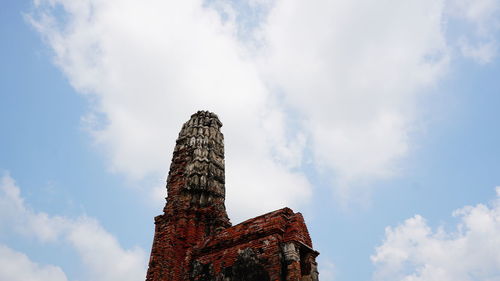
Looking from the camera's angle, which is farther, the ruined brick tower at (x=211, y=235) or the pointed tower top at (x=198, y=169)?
the pointed tower top at (x=198, y=169)

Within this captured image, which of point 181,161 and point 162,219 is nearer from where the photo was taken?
point 162,219

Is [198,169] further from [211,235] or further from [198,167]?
[211,235]

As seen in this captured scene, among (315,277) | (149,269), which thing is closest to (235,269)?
(315,277)

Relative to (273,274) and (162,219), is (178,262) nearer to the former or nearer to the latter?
(162,219)

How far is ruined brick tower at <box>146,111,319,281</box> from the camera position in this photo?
7246 mm

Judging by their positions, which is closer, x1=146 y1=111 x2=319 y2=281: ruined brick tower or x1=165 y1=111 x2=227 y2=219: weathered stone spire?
x1=146 y1=111 x2=319 y2=281: ruined brick tower

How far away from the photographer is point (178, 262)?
27.3ft

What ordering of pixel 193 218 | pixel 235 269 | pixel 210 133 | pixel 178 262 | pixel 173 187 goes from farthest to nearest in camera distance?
pixel 210 133, pixel 173 187, pixel 193 218, pixel 178 262, pixel 235 269

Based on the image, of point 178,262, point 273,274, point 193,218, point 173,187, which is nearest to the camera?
point 273,274

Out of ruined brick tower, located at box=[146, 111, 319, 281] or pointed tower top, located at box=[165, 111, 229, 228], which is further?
pointed tower top, located at box=[165, 111, 229, 228]

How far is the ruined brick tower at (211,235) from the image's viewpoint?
23.8ft

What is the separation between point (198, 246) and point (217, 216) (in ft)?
3.01

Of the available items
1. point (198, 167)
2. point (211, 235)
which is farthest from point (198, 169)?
point (211, 235)

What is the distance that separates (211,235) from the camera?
8.79m
